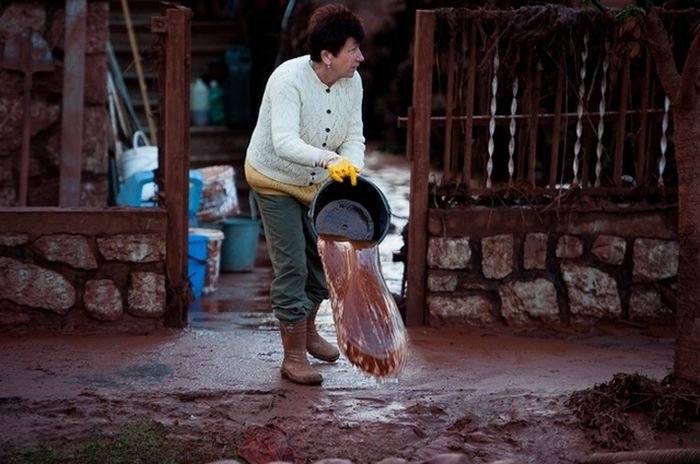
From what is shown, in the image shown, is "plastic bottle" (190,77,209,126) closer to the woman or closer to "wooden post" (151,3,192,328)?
"wooden post" (151,3,192,328)

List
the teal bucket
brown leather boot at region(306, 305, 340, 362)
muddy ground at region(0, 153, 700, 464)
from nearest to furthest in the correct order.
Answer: muddy ground at region(0, 153, 700, 464) < brown leather boot at region(306, 305, 340, 362) < the teal bucket

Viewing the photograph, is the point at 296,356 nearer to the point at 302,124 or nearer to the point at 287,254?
the point at 287,254

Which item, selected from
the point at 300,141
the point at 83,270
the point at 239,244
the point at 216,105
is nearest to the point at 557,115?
the point at 300,141

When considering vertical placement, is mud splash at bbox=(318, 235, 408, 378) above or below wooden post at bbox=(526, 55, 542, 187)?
below

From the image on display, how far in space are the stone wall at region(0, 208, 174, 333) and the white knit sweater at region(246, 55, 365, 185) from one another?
46.3 inches

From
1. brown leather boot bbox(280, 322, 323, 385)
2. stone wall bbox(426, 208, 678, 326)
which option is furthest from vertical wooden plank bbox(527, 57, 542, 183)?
brown leather boot bbox(280, 322, 323, 385)

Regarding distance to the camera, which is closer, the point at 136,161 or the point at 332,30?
the point at 332,30

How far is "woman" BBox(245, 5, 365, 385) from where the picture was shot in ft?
16.2

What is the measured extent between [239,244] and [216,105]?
12.9 ft

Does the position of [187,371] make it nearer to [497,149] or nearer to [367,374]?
[367,374]

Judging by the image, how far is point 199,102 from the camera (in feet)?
39.0

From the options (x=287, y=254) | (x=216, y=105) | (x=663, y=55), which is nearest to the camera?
(x=663, y=55)

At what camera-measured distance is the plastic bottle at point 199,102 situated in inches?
466

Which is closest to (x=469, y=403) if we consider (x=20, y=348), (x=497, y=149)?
(x=20, y=348)
